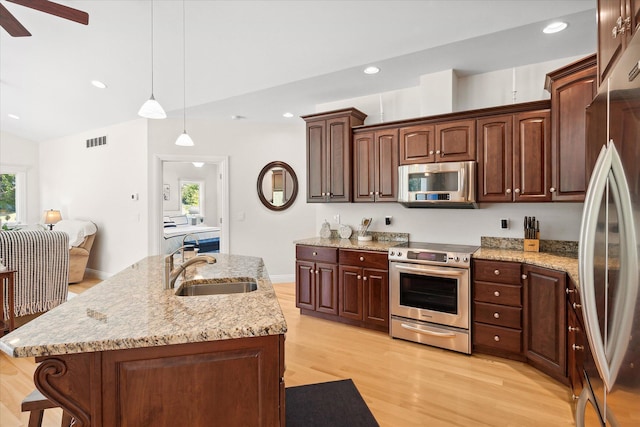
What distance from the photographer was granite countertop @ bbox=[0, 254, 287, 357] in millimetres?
1075

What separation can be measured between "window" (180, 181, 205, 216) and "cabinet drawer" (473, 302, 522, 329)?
7845 mm

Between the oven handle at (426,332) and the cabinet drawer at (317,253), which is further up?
the cabinet drawer at (317,253)

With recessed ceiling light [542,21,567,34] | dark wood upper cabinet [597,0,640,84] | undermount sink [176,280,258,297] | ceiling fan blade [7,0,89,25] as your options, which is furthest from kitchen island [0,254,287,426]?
recessed ceiling light [542,21,567,34]

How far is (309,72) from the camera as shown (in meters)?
3.43

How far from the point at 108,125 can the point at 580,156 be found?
22.2 feet

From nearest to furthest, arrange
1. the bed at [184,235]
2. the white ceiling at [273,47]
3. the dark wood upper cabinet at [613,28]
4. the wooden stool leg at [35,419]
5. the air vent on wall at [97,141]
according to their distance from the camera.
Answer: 1. the dark wood upper cabinet at [613,28]
2. the wooden stool leg at [35,419]
3. the white ceiling at [273,47]
4. the air vent on wall at [97,141]
5. the bed at [184,235]

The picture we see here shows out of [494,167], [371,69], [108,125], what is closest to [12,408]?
[371,69]

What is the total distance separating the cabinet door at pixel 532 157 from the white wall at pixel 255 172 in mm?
3264

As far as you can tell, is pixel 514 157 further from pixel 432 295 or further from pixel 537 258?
pixel 432 295

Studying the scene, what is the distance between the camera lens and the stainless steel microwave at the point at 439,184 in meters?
3.08

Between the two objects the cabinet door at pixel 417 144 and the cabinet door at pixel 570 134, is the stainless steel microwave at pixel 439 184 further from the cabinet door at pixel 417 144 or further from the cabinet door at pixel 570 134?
the cabinet door at pixel 570 134

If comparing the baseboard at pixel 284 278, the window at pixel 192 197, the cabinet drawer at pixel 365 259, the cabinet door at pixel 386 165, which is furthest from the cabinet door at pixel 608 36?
the window at pixel 192 197

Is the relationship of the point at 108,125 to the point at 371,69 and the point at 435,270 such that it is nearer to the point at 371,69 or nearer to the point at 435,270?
the point at 371,69

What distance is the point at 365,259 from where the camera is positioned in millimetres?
3459
